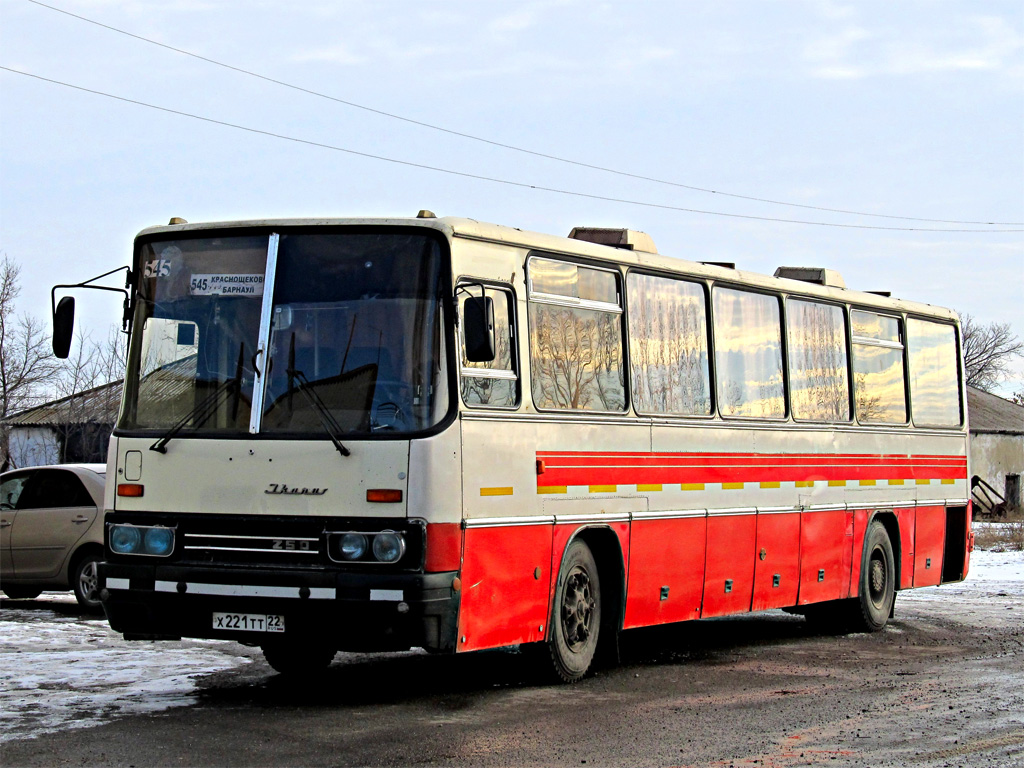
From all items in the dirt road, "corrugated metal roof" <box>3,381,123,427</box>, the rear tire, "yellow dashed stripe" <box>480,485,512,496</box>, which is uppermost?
"corrugated metal roof" <box>3,381,123,427</box>

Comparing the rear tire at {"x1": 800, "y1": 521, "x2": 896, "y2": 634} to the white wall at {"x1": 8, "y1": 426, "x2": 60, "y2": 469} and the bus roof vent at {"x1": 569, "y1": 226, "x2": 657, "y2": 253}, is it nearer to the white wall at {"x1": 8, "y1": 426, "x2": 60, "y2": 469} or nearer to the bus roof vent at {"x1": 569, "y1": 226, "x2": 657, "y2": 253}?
the bus roof vent at {"x1": 569, "y1": 226, "x2": 657, "y2": 253}

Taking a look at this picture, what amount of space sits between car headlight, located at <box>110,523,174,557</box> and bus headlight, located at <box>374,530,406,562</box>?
4.72 ft

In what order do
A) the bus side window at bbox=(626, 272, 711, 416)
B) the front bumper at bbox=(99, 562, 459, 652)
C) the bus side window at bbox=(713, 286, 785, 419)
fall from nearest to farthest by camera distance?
the front bumper at bbox=(99, 562, 459, 652), the bus side window at bbox=(626, 272, 711, 416), the bus side window at bbox=(713, 286, 785, 419)

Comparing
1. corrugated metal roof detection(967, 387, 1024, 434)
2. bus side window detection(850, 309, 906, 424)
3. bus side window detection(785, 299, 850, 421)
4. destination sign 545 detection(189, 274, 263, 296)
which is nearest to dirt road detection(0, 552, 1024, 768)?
bus side window detection(785, 299, 850, 421)

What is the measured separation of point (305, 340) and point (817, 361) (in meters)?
6.92

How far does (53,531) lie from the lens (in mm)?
16938

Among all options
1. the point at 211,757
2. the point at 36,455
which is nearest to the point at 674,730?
the point at 211,757

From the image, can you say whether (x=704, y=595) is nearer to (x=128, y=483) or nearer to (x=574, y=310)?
(x=574, y=310)

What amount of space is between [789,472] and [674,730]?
5552 mm

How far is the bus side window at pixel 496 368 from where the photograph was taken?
379 inches

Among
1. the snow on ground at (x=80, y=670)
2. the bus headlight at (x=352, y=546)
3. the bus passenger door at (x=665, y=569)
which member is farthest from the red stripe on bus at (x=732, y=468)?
the snow on ground at (x=80, y=670)

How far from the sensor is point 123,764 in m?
7.66

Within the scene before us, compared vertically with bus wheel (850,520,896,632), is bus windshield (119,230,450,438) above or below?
above

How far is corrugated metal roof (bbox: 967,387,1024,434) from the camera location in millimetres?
69125
